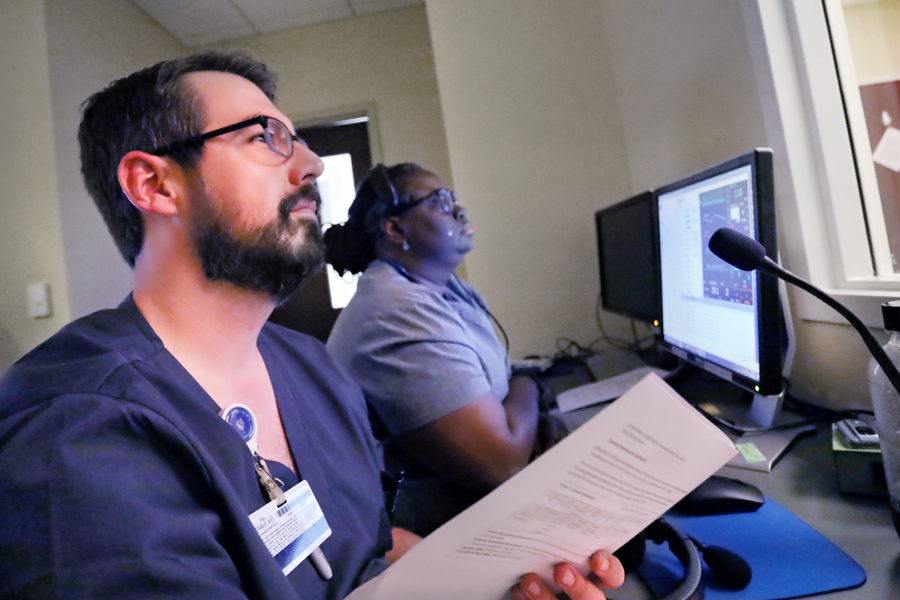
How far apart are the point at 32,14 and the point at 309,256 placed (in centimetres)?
240

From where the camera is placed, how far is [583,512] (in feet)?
1.52

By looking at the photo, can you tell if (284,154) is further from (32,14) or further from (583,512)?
(32,14)

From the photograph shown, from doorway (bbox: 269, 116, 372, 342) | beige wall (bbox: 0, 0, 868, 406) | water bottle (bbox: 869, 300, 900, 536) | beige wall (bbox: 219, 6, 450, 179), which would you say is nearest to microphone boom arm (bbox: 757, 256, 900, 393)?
water bottle (bbox: 869, 300, 900, 536)

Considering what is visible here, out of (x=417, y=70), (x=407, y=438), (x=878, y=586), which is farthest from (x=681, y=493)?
(x=417, y=70)

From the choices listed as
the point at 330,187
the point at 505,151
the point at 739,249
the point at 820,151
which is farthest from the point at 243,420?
A: the point at 330,187

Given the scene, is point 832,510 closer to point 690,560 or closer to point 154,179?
point 690,560

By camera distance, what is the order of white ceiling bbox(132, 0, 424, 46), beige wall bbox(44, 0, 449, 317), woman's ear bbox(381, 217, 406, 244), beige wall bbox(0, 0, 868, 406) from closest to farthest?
1. woman's ear bbox(381, 217, 406, 244)
2. beige wall bbox(0, 0, 868, 406)
3. white ceiling bbox(132, 0, 424, 46)
4. beige wall bbox(44, 0, 449, 317)

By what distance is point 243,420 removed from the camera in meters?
0.66

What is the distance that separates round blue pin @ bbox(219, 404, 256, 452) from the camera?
2.11 feet

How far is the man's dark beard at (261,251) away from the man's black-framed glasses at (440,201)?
618mm

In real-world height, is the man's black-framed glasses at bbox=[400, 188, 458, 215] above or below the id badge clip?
above

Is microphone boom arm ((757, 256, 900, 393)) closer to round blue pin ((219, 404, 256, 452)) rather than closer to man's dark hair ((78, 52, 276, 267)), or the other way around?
round blue pin ((219, 404, 256, 452))

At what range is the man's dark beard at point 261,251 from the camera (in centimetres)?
74

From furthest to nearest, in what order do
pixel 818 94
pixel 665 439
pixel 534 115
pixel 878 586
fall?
pixel 534 115 < pixel 818 94 < pixel 878 586 < pixel 665 439
